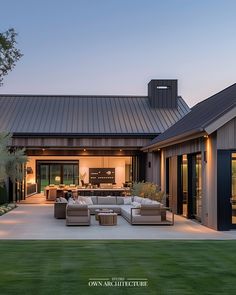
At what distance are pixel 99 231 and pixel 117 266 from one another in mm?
5417

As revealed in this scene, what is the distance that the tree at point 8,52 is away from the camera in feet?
23.7

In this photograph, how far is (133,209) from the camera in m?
16.6

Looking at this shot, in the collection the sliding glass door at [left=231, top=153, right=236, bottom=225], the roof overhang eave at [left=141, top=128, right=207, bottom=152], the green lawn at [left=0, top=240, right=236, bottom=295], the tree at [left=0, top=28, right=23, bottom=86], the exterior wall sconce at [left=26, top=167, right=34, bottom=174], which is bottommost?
the green lawn at [left=0, top=240, right=236, bottom=295]

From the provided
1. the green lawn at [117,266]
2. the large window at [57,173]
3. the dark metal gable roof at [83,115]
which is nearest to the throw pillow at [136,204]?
the green lawn at [117,266]

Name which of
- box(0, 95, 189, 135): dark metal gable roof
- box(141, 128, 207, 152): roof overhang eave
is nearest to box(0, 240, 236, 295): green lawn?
box(141, 128, 207, 152): roof overhang eave

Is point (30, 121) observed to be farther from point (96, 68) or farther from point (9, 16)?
point (9, 16)

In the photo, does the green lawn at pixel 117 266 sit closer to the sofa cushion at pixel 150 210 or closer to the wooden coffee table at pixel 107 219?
the wooden coffee table at pixel 107 219

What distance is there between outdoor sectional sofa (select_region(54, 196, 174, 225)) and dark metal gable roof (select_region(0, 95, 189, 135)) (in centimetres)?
661

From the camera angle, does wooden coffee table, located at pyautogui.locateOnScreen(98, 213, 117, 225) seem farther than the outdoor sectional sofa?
No

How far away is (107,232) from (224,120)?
4598 mm

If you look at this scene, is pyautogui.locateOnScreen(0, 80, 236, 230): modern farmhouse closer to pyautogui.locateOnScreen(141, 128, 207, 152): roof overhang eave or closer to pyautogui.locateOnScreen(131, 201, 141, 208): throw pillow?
pyautogui.locateOnScreen(141, 128, 207, 152): roof overhang eave

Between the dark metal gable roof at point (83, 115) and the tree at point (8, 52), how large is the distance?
18.2 meters

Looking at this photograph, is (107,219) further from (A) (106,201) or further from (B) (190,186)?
(A) (106,201)

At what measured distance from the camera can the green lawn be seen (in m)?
7.08
